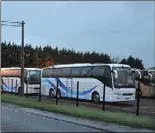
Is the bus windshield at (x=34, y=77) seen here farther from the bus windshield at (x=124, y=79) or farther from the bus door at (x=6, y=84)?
the bus windshield at (x=124, y=79)

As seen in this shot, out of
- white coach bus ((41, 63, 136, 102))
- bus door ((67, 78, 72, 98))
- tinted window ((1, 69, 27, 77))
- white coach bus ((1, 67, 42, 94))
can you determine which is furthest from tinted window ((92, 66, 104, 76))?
tinted window ((1, 69, 27, 77))

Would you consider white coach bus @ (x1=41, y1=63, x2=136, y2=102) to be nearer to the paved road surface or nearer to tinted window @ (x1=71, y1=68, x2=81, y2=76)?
tinted window @ (x1=71, y1=68, x2=81, y2=76)

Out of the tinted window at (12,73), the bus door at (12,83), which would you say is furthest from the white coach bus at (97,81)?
the tinted window at (12,73)

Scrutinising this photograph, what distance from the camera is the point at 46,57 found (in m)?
90.1

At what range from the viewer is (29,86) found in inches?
1671

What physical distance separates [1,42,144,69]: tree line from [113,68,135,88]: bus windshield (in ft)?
150

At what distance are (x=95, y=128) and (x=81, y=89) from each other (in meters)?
18.6

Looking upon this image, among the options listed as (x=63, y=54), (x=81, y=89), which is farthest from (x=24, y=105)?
(x=63, y=54)

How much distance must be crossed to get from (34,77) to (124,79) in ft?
47.2

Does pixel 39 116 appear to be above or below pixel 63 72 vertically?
below

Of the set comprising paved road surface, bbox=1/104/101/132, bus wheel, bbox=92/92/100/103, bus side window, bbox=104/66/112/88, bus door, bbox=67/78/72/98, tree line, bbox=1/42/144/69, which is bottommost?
paved road surface, bbox=1/104/101/132

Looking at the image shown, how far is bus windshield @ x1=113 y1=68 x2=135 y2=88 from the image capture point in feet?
100

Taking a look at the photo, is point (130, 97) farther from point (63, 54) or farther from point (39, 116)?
point (63, 54)

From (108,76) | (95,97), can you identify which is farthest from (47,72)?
(108,76)
